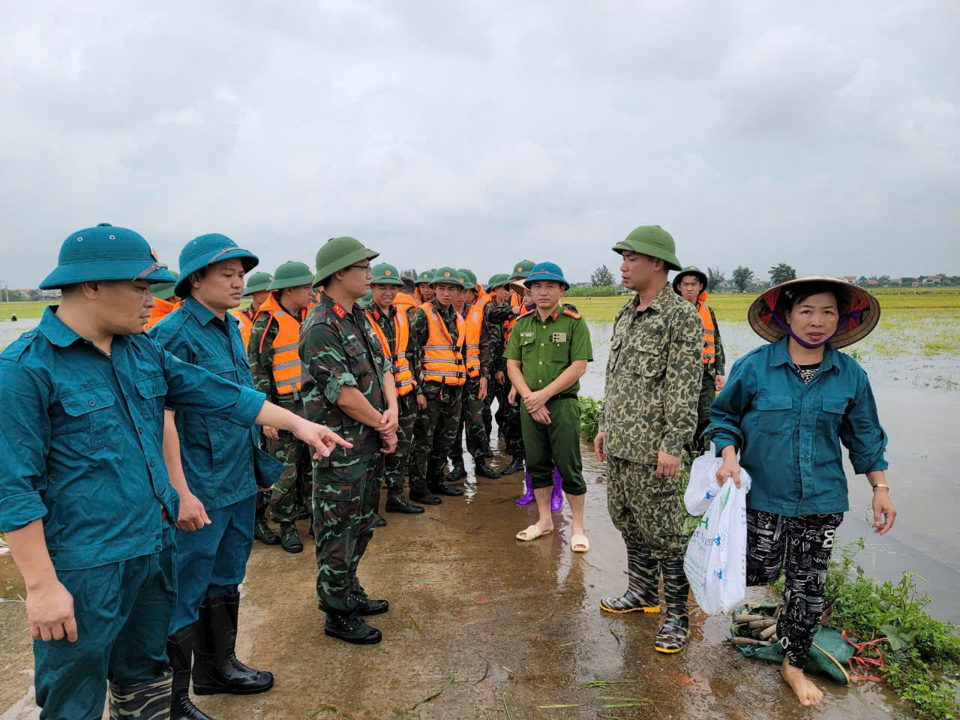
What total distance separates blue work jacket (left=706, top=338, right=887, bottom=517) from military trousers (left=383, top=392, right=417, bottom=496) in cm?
320

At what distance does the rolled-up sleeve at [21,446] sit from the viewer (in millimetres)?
1628

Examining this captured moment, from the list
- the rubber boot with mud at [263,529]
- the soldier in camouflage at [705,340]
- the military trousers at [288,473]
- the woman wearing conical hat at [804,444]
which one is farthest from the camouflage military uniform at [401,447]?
the woman wearing conical hat at [804,444]

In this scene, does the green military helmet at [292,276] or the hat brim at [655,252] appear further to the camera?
the green military helmet at [292,276]

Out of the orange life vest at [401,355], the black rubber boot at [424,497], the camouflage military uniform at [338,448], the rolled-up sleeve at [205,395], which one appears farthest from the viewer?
the black rubber boot at [424,497]

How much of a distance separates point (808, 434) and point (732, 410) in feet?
1.22

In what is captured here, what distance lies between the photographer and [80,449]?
181cm

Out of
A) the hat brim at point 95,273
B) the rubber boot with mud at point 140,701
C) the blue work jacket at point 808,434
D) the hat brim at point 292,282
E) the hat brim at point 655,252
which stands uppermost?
the hat brim at point 655,252

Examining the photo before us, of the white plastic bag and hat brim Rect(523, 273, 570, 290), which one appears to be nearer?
the white plastic bag

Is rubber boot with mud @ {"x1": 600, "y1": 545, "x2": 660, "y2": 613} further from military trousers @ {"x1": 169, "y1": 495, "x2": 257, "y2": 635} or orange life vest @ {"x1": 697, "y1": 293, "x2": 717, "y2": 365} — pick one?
orange life vest @ {"x1": 697, "y1": 293, "x2": 717, "y2": 365}

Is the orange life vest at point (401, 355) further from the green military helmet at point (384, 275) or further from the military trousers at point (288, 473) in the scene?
the military trousers at point (288, 473)

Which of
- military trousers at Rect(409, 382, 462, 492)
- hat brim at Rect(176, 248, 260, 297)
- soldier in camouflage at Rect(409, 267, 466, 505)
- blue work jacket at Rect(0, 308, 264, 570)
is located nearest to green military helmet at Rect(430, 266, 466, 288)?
soldier in camouflage at Rect(409, 267, 466, 505)

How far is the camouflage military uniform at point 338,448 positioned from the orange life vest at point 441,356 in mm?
2463

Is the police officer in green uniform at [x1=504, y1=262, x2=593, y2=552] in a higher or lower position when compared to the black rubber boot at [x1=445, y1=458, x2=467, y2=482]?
higher

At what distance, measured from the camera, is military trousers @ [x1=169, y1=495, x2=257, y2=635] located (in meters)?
2.59
